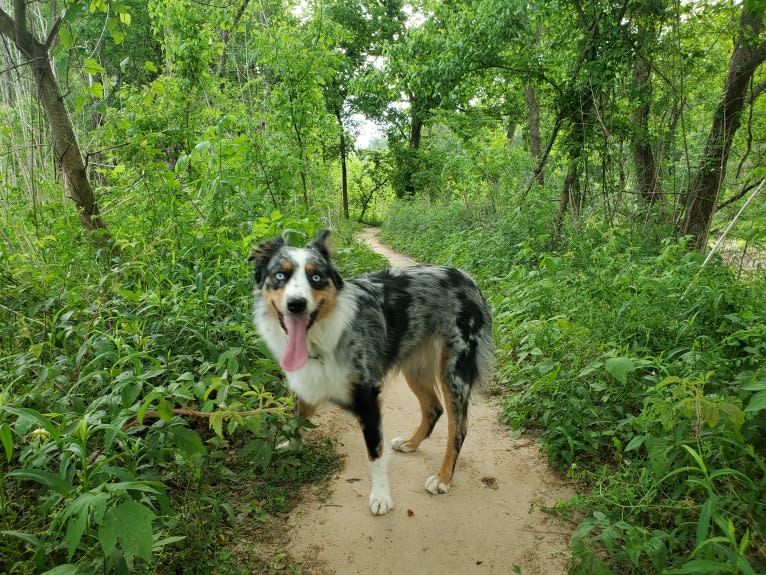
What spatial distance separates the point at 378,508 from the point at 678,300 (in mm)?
3221

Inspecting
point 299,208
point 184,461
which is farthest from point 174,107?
point 184,461

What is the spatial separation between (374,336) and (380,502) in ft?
3.62

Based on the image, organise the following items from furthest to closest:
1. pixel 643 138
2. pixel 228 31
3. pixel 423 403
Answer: pixel 228 31, pixel 643 138, pixel 423 403

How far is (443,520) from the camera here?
2865 millimetres

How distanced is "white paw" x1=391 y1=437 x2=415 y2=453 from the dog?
10mm

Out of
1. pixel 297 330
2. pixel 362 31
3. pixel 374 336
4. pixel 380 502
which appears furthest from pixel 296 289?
pixel 362 31

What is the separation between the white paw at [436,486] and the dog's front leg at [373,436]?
0.97 ft

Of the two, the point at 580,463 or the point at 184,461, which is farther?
the point at 580,463

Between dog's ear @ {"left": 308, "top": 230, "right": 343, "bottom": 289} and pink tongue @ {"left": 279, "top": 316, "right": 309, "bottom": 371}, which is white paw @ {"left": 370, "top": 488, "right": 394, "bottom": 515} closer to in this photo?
pink tongue @ {"left": 279, "top": 316, "right": 309, "bottom": 371}

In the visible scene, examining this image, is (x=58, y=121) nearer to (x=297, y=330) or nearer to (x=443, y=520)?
(x=297, y=330)

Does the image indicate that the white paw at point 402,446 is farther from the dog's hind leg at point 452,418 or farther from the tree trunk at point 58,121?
the tree trunk at point 58,121

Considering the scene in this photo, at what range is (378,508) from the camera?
→ 2932 mm

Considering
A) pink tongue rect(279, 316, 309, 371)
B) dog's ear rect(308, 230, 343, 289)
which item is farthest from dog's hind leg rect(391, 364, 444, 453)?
pink tongue rect(279, 316, 309, 371)

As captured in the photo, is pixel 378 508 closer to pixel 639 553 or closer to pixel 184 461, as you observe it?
pixel 184 461
